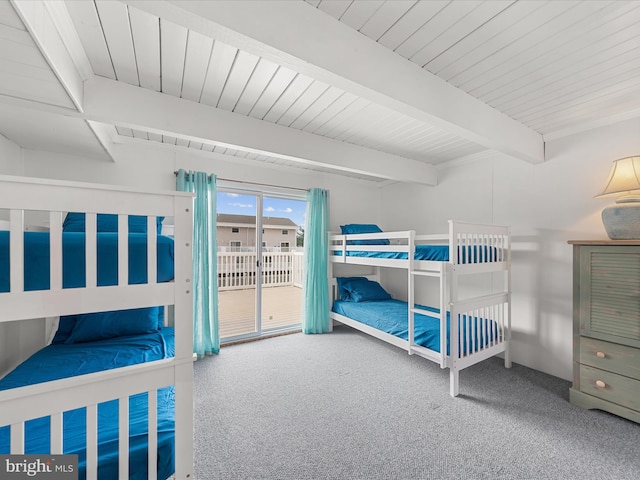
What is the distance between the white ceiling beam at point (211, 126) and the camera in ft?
5.61

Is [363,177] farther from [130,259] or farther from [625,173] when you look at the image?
[130,259]

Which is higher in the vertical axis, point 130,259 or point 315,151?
point 315,151

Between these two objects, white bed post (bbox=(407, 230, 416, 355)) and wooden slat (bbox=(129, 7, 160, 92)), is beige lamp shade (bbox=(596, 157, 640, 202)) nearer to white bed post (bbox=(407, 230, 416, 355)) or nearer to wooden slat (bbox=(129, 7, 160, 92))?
white bed post (bbox=(407, 230, 416, 355))

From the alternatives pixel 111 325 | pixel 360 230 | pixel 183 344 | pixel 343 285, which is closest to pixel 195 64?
pixel 183 344

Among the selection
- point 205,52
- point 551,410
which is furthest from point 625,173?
point 205,52

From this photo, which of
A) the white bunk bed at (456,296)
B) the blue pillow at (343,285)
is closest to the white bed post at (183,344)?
the white bunk bed at (456,296)

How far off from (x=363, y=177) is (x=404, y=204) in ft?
2.43

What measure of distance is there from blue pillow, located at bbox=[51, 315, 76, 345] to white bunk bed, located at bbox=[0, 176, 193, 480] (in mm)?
1374

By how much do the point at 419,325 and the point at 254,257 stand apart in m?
2.13

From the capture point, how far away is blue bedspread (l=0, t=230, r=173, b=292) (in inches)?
34.7

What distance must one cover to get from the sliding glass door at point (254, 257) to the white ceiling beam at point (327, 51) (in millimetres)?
2343

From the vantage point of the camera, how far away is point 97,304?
889 millimetres

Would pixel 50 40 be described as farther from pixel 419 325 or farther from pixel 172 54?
pixel 419 325

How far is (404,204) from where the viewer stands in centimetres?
404
